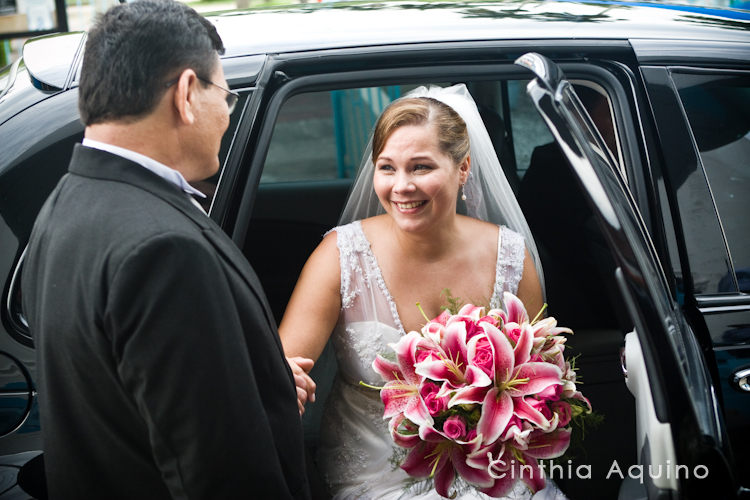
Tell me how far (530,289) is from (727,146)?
2.33 ft

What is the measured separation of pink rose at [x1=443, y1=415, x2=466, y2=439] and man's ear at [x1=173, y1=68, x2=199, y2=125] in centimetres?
92

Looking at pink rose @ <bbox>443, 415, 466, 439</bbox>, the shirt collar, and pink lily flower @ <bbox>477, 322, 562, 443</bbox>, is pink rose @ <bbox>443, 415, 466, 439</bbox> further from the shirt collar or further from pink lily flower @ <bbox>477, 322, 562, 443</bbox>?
the shirt collar

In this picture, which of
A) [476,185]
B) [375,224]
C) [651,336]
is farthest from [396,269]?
[651,336]

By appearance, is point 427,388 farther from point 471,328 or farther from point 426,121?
point 426,121

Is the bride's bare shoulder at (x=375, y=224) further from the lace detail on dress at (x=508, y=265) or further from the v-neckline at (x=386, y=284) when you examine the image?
the lace detail on dress at (x=508, y=265)

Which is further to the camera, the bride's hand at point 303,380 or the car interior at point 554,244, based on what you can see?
Result: the car interior at point 554,244

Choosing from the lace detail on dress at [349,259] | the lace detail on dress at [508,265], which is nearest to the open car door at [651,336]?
the lace detail on dress at [508,265]

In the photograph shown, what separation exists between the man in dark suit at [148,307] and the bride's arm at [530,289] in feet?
3.93

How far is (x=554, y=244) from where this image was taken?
10.1 feet

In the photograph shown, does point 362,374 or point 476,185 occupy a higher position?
point 476,185

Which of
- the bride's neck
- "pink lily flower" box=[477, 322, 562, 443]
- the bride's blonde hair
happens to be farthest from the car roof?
Answer: "pink lily flower" box=[477, 322, 562, 443]

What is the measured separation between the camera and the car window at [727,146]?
1992mm

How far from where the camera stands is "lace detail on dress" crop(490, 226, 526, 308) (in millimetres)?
2353

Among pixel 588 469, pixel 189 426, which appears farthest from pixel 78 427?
pixel 588 469
